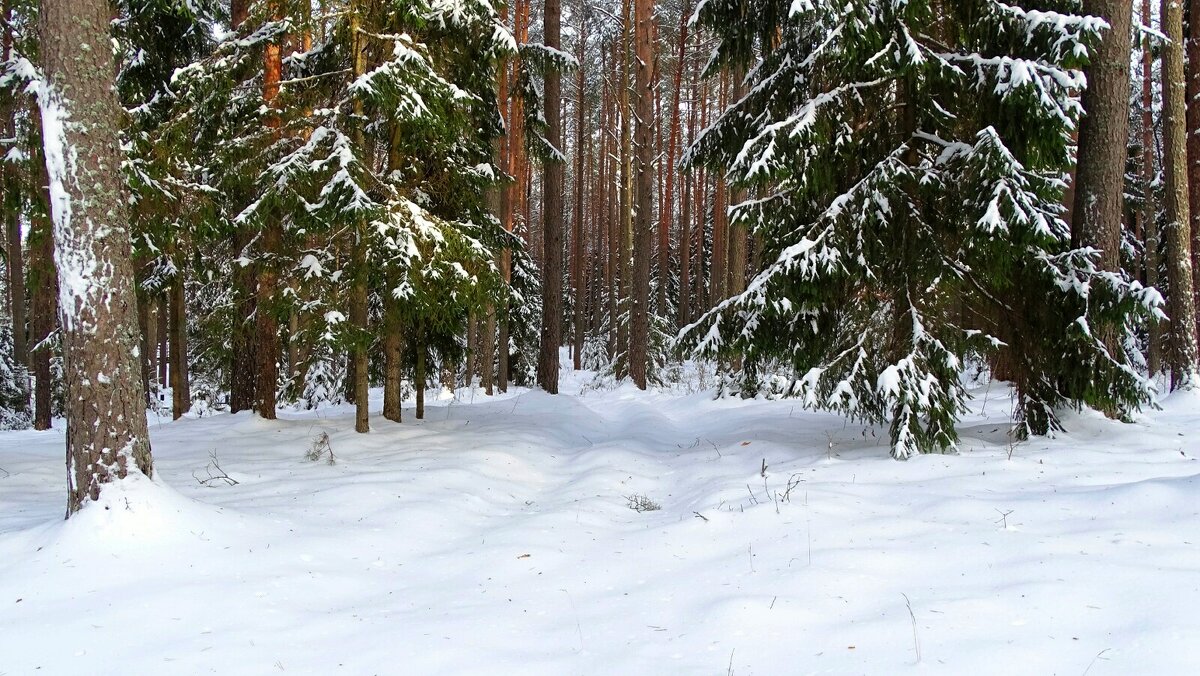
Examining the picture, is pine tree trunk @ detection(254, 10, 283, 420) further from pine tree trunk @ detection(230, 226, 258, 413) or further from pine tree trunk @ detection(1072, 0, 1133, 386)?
pine tree trunk @ detection(1072, 0, 1133, 386)

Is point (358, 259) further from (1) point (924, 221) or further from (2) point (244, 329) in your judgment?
(1) point (924, 221)

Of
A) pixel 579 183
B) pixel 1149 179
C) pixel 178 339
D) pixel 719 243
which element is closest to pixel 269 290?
pixel 178 339

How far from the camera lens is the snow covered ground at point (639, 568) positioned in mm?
2904

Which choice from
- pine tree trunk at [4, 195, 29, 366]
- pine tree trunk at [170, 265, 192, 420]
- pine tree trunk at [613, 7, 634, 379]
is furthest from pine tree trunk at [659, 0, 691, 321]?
pine tree trunk at [4, 195, 29, 366]

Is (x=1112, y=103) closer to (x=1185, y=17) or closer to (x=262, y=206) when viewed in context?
(x=1185, y=17)

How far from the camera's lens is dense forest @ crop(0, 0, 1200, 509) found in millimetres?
4426

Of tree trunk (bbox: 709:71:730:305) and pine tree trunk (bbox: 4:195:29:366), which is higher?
tree trunk (bbox: 709:71:730:305)

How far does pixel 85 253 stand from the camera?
420 centimetres

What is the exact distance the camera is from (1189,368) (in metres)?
9.22

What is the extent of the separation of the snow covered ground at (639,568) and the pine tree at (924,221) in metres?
0.67

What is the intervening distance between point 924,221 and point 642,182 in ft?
33.0

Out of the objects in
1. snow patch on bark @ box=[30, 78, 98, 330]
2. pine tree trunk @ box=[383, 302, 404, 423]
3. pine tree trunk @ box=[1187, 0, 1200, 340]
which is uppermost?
pine tree trunk @ box=[1187, 0, 1200, 340]

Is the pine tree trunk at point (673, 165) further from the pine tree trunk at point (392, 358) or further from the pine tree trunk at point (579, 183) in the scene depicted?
the pine tree trunk at point (392, 358)

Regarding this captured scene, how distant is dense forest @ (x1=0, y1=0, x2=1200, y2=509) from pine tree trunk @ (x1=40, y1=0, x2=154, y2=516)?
1 centimetres
